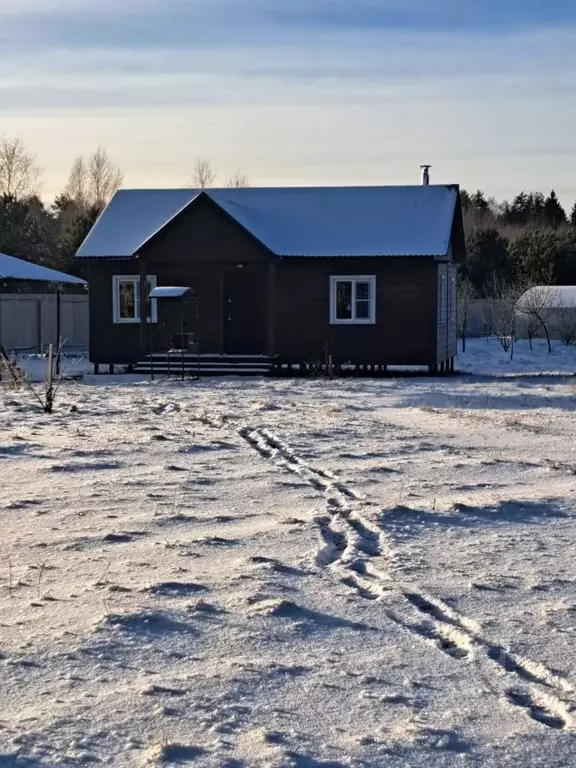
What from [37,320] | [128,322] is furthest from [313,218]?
[37,320]

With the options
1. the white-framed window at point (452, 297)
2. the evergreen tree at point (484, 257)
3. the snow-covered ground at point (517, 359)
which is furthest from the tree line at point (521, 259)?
the white-framed window at point (452, 297)

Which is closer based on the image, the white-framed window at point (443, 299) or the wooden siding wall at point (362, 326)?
the wooden siding wall at point (362, 326)

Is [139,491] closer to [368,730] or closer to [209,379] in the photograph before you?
[368,730]

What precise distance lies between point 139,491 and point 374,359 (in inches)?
641

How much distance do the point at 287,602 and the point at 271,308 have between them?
19.1 meters

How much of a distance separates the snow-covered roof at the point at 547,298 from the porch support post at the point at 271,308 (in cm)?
1372

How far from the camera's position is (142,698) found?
15.8 ft

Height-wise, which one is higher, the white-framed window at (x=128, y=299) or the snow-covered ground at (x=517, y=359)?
the white-framed window at (x=128, y=299)

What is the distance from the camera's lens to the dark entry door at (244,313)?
2641cm

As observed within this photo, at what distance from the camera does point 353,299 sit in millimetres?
25578

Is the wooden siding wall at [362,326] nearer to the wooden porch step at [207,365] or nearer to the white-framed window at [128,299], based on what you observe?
the wooden porch step at [207,365]

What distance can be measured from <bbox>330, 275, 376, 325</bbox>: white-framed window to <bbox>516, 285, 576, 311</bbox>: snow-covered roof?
12.3 meters

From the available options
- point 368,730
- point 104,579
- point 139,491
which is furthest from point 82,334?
point 368,730

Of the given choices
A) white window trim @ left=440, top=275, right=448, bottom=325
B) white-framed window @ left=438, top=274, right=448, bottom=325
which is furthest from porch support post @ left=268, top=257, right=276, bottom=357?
white window trim @ left=440, top=275, right=448, bottom=325
